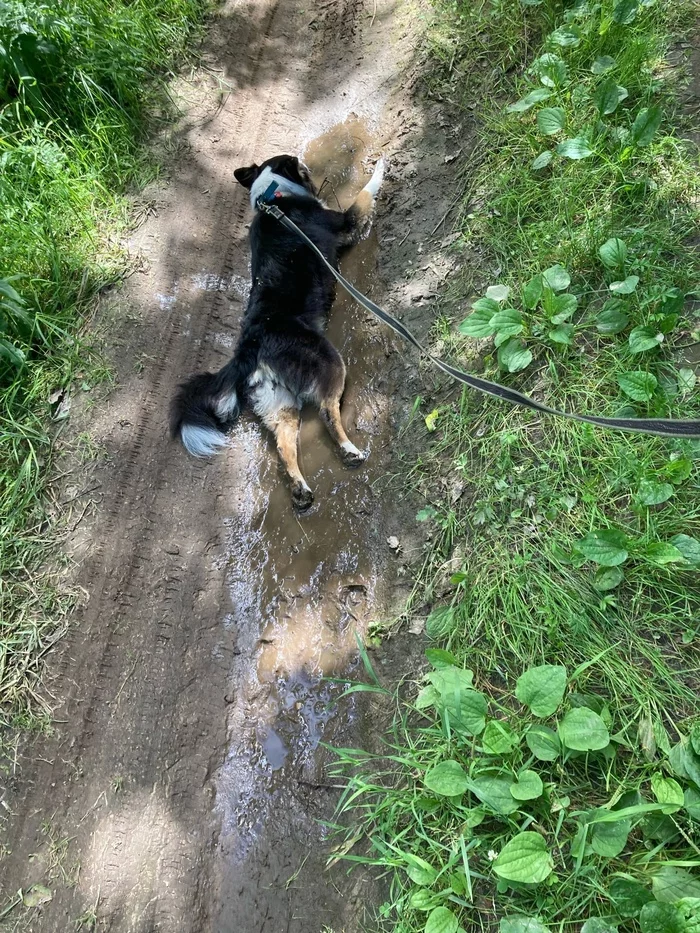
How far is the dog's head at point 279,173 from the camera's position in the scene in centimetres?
374

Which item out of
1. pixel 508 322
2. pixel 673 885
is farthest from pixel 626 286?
pixel 673 885

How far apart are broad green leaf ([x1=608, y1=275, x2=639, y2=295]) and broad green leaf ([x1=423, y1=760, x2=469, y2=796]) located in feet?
6.34

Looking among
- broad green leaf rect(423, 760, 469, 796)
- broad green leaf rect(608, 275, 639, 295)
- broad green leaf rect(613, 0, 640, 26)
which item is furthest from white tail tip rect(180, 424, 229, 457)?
broad green leaf rect(613, 0, 640, 26)

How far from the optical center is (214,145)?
423cm

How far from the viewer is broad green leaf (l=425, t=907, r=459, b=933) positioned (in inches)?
63.4

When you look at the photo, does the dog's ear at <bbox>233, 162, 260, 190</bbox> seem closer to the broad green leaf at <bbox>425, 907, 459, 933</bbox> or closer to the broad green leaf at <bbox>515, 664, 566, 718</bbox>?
the broad green leaf at <bbox>515, 664, 566, 718</bbox>

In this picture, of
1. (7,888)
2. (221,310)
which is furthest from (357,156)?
(7,888)

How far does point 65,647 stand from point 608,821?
2.46 meters

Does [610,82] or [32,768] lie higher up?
[610,82]

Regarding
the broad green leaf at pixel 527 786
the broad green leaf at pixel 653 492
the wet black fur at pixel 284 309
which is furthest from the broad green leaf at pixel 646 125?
the broad green leaf at pixel 527 786

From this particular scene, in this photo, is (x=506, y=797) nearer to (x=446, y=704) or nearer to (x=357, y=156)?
(x=446, y=704)

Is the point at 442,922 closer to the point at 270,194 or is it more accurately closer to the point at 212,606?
the point at 212,606

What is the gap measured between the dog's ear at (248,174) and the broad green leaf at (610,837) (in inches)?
163

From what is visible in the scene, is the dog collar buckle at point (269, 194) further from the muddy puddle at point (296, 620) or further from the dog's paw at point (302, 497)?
the dog's paw at point (302, 497)
